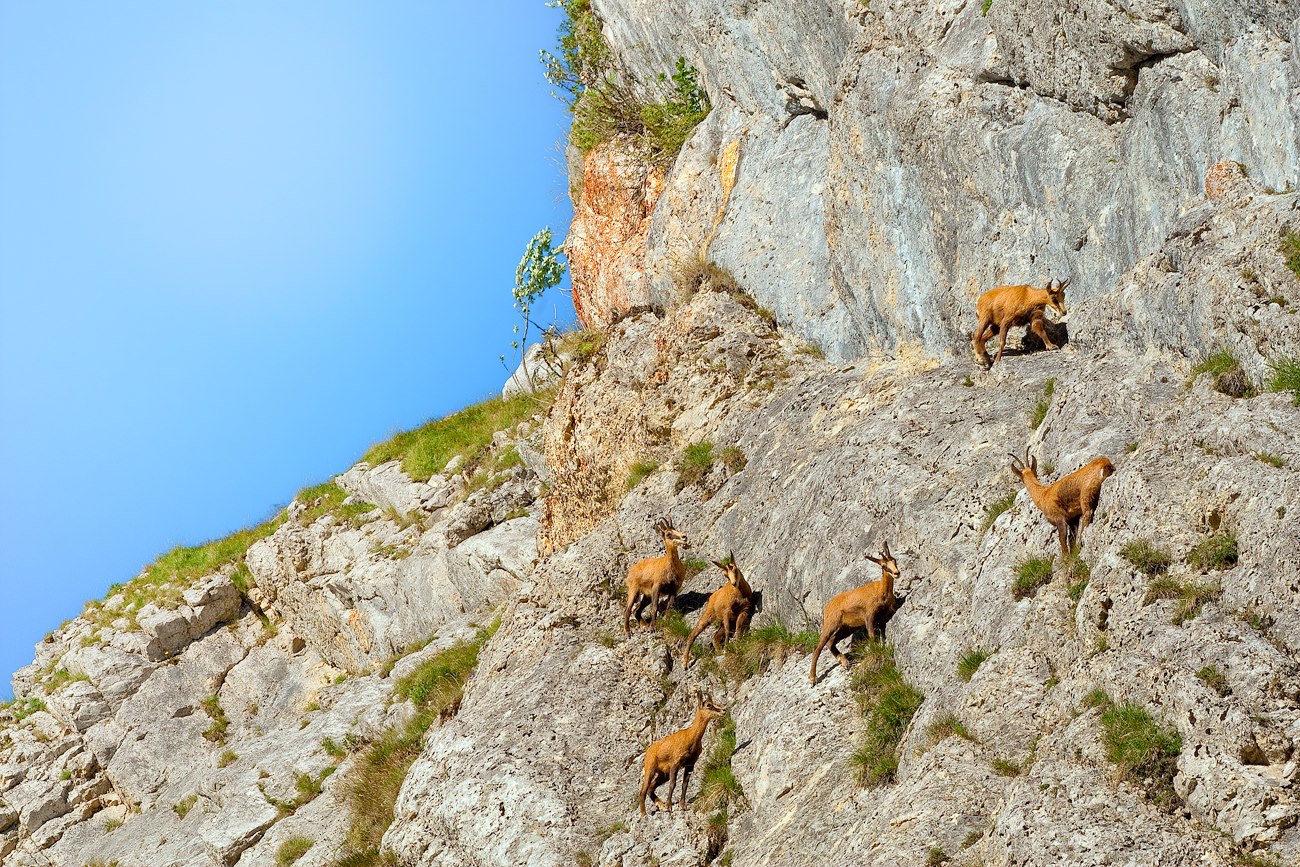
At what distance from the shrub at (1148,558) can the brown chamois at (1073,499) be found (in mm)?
975

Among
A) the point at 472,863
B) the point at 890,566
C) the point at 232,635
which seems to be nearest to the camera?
the point at 890,566

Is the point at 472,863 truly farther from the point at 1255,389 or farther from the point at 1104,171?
the point at 1104,171

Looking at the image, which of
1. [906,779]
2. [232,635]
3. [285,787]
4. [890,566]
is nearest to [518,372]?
[232,635]

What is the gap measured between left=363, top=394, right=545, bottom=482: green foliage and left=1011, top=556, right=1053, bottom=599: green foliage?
22.3m

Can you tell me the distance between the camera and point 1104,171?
13789 millimetres

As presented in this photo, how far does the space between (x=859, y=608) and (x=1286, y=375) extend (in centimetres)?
491

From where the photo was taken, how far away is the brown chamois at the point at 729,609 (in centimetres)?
1447

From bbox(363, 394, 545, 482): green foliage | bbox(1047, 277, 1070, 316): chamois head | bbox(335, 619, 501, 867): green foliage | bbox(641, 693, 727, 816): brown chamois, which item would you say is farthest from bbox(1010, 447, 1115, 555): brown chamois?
bbox(363, 394, 545, 482): green foliage

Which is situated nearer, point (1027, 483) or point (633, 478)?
point (1027, 483)

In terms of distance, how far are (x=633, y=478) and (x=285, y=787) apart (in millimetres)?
9762

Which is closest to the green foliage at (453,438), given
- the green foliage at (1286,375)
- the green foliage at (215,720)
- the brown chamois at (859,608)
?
the green foliage at (215,720)

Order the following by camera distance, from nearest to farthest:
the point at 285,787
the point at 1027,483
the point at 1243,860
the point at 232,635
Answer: the point at 1243,860 → the point at 1027,483 → the point at 285,787 → the point at 232,635

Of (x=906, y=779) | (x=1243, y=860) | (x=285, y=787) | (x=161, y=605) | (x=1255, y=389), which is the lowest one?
(x=1243, y=860)

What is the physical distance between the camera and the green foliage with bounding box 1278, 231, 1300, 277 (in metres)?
10.1
